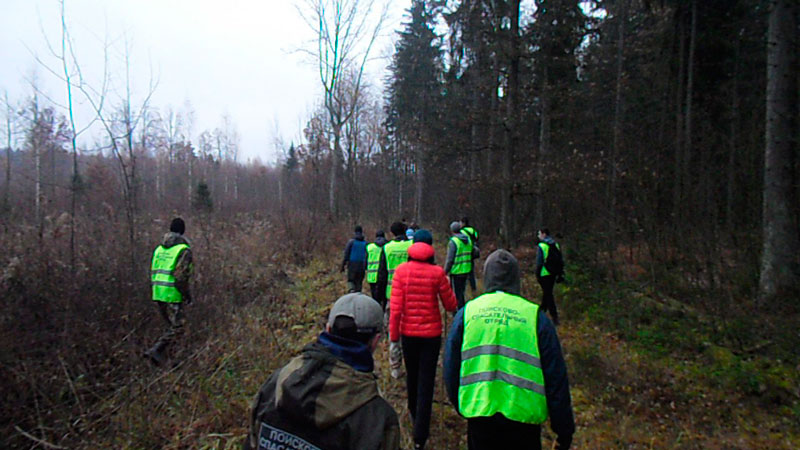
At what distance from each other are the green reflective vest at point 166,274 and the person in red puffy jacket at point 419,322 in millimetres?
3518

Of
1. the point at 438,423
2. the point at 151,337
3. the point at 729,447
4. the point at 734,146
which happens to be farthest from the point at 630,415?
the point at 734,146

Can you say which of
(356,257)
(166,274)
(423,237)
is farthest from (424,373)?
(356,257)

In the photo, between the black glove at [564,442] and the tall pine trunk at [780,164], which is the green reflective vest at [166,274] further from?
the tall pine trunk at [780,164]

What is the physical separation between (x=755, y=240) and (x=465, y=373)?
28.9 ft

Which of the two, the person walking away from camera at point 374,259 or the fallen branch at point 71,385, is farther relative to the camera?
the person walking away from camera at point 374,259

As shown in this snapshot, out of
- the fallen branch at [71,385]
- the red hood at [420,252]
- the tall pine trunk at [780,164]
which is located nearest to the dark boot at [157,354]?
the fallen branch at [71,385]

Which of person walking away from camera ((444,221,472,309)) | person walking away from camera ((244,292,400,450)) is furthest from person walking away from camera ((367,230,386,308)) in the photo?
person walking away from camera ((244,292,400,450))

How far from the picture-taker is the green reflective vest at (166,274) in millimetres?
6250

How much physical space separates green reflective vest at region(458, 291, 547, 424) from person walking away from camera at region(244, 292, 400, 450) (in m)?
1.07

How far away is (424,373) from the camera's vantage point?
14.9 feet

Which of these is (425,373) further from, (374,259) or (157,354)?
(374,259)

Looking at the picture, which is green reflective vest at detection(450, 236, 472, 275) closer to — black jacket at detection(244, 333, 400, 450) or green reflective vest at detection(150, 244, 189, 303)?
green reflective vest at detection(150, 244, 189, 303)

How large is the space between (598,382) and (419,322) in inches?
141

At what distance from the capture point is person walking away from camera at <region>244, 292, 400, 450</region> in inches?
69.8
